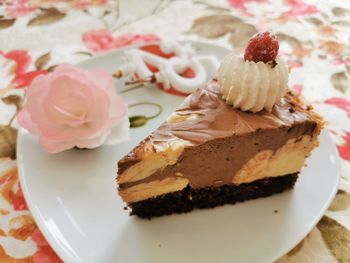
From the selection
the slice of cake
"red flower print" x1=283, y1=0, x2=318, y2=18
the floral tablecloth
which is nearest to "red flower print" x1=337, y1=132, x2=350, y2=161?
the floral tablecloth

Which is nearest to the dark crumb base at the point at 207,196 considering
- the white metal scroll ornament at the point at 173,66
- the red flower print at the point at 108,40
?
the white metal scroll ornament at the point at 173,66

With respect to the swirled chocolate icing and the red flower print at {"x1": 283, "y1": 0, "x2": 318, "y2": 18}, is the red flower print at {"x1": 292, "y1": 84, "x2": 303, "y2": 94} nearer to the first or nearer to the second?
the swirled chocolate icing

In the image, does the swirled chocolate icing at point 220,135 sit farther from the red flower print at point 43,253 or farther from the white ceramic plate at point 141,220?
the red flower print at point 43,253

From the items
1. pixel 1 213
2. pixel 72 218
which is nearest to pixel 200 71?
pixel 72 218

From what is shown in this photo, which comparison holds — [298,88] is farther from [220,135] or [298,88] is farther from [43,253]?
[43,253]

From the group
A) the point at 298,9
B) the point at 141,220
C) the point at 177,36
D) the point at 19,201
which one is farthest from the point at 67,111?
the point at 298,9

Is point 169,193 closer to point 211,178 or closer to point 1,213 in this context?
point 211,178
